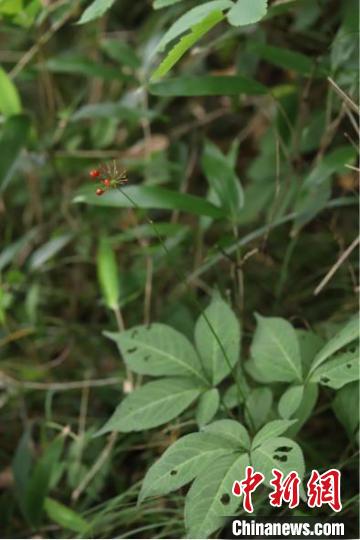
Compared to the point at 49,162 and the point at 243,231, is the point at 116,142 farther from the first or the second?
the point at 243,231

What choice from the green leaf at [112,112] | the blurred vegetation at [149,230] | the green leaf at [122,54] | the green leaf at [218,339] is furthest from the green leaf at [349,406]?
the green leaf at [122,54]

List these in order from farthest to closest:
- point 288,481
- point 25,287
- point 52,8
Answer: point 25,287 < point 52,8 < point 288,481

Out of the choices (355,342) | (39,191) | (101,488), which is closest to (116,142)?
(39,191)

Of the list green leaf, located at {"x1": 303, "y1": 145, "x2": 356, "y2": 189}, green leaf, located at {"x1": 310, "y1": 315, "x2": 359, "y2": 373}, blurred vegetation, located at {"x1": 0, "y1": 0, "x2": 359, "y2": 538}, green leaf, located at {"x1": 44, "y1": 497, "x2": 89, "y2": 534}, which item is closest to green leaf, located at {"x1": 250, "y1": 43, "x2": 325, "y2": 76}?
blurred vegetation, located at {"x1": 0, "y1": 0, "x2": 359, "y2": 538}

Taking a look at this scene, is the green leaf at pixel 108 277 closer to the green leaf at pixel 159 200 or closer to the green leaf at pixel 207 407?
the green leaf at pixel 159 200

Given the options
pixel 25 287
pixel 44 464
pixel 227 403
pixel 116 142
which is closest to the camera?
pixel 227 403

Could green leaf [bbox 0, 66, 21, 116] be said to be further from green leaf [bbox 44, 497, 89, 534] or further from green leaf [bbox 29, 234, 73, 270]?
green leaf [bbox 44, 497, 89, 534]
